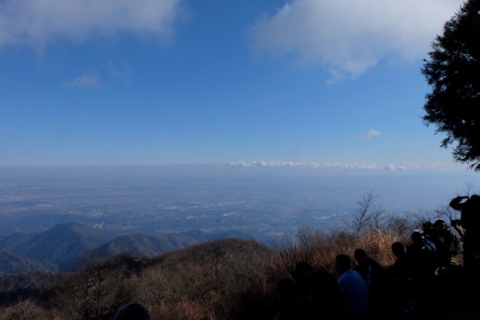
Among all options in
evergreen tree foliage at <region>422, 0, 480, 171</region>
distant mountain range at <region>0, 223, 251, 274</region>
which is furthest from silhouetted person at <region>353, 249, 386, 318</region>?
distant mountain range at <region>0, 223, 251, 274</region>

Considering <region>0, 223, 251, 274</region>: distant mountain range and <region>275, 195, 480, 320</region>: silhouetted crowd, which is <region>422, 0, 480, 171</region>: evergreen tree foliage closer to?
<region>275, 195, 480, 320</region>: silhouetted crowd

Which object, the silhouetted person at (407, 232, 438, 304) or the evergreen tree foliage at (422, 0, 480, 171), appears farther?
the evergreen tree foliage at (422, 0, 480, 171)

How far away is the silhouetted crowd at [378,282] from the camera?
3727 mm

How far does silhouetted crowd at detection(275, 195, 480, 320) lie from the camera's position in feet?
12.2

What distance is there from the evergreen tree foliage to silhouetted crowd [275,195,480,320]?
3.93 metres

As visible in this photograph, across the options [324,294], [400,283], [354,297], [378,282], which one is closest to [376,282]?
[378,282]

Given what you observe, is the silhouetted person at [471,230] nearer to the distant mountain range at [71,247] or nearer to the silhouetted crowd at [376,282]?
the silhouetted crowd at [376,282]

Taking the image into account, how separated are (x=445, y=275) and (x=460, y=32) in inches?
A: 286

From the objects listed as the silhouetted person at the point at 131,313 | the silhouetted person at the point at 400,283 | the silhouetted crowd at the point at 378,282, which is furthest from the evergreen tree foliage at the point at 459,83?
the silhouetted person at the point at 131,313

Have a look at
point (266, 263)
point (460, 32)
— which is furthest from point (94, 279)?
point (460, 32)

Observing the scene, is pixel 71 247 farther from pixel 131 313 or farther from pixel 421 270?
pixel 421 270

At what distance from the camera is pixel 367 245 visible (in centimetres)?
752

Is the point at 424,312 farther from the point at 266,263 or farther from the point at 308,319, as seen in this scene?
the point at 266,263

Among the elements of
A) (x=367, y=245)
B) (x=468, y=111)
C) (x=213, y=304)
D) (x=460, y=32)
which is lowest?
(x=213, y=304)
